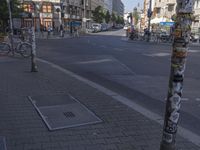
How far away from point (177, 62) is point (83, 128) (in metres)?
2.53

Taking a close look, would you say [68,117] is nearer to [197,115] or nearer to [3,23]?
[197,115]

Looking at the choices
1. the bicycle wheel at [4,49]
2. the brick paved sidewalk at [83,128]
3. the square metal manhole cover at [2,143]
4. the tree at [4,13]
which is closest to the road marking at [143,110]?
the brick paved sidewalk at [83,128]

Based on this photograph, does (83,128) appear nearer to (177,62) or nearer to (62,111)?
(62,111)

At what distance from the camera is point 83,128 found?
500 cm

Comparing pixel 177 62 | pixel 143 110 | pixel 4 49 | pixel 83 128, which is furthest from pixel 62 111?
pixel 4 49

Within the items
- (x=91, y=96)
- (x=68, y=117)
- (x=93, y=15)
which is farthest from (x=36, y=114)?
(x=93, y=15)

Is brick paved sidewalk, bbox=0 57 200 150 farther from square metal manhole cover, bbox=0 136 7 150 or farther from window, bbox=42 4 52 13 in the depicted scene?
window, bbox=42 4 52 13

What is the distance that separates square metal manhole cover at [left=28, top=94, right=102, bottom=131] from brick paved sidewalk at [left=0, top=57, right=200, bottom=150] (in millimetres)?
141

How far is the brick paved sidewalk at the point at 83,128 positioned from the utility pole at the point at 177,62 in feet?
3.63

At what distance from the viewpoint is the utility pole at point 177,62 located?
2.85 meters

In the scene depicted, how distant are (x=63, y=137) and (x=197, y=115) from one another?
298cm

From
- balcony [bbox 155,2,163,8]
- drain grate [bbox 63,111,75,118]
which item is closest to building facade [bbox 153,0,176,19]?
balcony [bbox 155,2,163,8]

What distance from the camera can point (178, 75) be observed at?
3.03m

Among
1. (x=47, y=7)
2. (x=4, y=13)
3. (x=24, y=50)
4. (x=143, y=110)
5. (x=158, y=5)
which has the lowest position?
(x=143, y=110)
